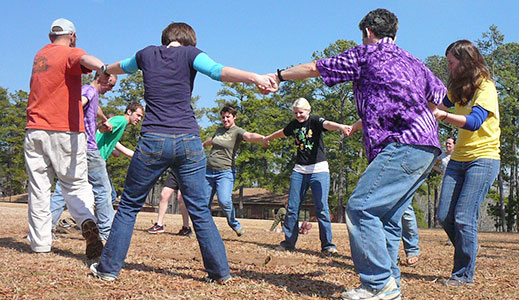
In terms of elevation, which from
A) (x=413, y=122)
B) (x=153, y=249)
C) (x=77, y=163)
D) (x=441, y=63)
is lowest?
(x=153, y=249)

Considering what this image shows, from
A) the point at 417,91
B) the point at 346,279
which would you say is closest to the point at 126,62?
the point at 417,91

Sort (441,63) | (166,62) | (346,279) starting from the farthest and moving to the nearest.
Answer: (441,63) < (346,279) < (166,62)

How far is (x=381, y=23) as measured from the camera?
3.58 m

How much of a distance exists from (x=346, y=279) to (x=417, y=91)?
1.98 m

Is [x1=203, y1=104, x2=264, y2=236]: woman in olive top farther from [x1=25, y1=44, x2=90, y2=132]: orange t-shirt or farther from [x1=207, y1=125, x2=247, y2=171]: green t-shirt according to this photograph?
[x1=25, y1=44, x2=90, y2=132]: orange t-shirt

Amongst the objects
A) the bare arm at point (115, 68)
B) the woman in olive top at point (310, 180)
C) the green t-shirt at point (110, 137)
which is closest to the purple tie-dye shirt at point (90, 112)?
the green t-shirt at point (110, 137)

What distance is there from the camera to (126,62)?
401 centimetres

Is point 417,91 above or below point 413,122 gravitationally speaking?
above

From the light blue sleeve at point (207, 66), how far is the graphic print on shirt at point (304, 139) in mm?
3302

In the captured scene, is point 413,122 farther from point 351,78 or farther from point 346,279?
point 346,279

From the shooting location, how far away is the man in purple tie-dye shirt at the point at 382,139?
131 inches

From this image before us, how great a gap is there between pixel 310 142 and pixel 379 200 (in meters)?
3.56

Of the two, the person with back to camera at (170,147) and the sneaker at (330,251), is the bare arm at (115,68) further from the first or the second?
the sneaker at (330,251)

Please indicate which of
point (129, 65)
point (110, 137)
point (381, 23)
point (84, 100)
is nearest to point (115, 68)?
point (129, 65)
